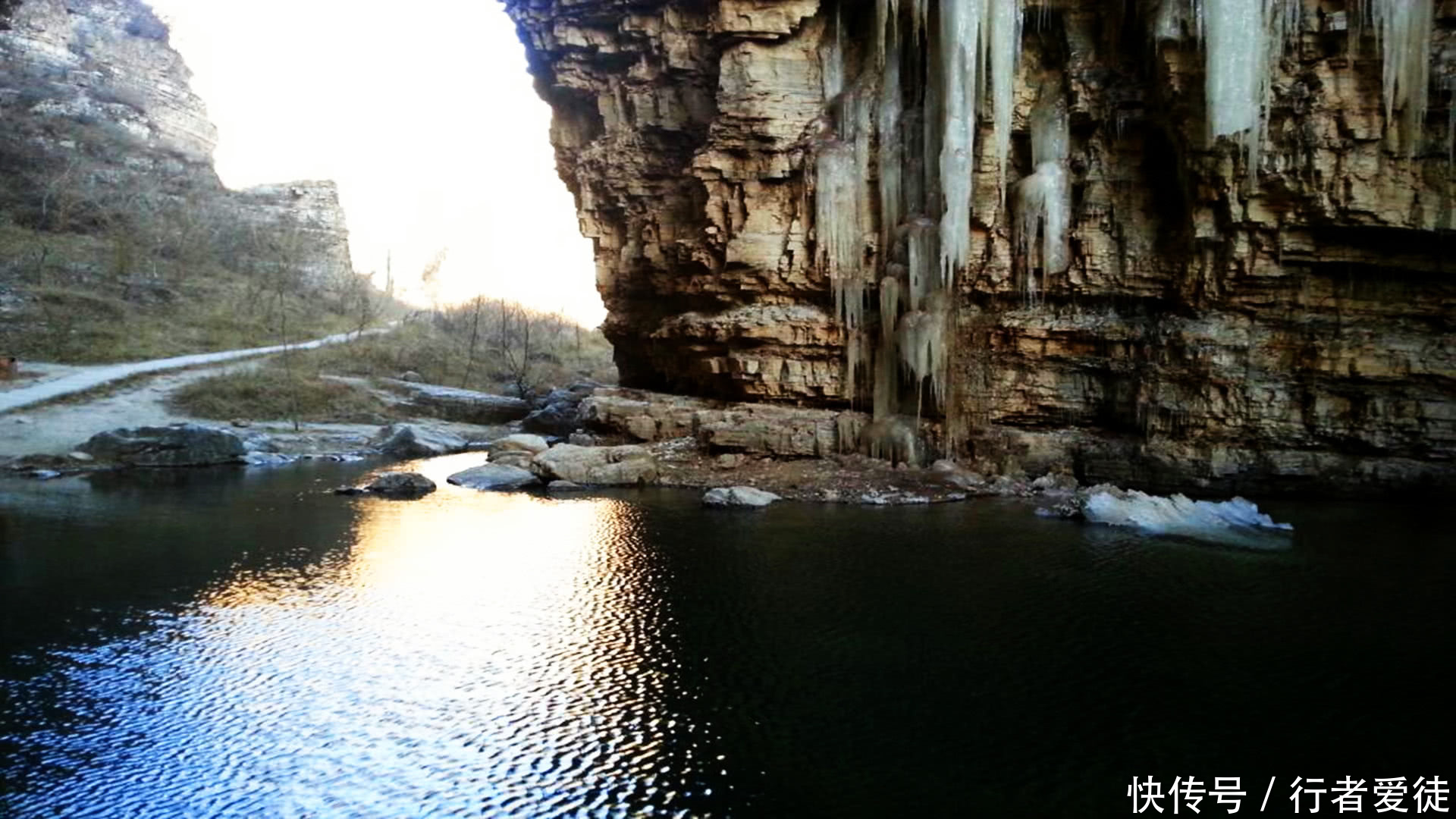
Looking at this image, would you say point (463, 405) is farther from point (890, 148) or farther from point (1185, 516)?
point (1185, 516)

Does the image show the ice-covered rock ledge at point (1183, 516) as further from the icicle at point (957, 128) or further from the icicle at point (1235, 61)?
the icicle at point (1235, 61)

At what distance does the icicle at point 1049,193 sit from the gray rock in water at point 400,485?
15.7 m

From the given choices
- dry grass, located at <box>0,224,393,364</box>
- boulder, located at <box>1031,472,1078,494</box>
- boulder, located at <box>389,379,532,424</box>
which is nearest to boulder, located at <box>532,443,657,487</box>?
boulder, located at <box>1031,472,1078,494</box>

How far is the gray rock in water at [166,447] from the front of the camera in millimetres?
23781

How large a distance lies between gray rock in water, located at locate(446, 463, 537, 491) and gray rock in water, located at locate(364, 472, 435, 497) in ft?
3.65

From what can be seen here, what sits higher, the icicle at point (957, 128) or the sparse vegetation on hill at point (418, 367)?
the icicle at point (957, 128)

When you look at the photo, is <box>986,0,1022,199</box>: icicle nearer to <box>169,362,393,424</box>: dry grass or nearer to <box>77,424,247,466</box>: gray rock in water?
<box>77,424,247,466</box>: gray rock in water

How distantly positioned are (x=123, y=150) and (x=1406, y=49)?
60548mm

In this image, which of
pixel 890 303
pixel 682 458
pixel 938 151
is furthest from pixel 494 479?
pixel 938 151

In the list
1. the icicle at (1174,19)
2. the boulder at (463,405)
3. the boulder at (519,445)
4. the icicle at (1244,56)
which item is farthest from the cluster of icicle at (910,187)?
the boulder at (463,405)

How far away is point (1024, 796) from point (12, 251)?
45835 millimetres

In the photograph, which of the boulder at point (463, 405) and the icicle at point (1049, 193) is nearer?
the icicle at point (1049, 193)

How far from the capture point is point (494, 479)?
22.8 m

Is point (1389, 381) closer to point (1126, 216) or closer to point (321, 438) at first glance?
point (1126, 216)
